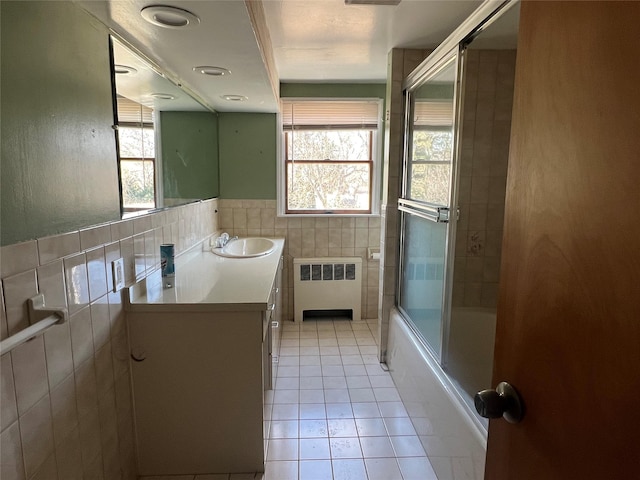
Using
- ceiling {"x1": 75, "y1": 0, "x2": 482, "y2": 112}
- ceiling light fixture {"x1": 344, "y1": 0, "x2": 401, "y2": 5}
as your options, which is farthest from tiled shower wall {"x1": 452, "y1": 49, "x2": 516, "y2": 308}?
ceiling light fixture {"x1": 344, "y1": 0, "x2": 401, "y2": 5}

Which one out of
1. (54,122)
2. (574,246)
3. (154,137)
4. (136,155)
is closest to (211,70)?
(154,137)

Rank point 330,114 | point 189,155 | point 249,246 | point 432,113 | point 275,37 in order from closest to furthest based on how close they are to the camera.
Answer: point 432,113
point 275,37
point 189,155
point 249,246
point 330,114

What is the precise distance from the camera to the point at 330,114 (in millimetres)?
3725

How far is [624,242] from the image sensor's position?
0.50 metres

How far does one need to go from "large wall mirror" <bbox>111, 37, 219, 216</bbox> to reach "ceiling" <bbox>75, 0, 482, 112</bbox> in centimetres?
10

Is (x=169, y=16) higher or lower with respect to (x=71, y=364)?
higher

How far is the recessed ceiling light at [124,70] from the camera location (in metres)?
1.62

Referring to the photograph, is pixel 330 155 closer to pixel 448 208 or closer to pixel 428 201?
pixel 428 201

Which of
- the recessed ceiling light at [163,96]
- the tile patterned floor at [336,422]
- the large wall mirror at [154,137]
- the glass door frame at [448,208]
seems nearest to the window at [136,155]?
the large wall mirror at [154,137]

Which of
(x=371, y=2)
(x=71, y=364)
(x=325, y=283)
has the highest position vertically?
(x=371, y=2)

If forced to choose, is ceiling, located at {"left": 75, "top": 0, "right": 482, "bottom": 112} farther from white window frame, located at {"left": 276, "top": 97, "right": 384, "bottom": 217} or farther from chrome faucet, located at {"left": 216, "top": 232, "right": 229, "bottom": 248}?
chrome faucet, located at {"left": 216, "top": 232, "right": 229, "bottom": 248}

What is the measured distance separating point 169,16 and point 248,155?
7.83 feet

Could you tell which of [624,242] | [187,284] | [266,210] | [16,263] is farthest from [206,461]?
[266,210]

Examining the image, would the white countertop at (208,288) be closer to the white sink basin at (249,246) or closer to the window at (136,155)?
the window at (136,155)
